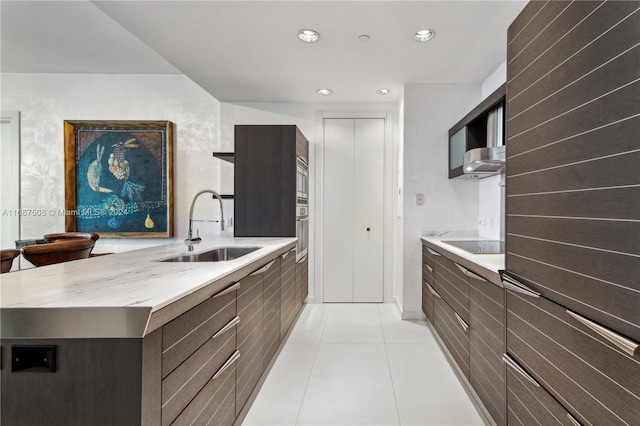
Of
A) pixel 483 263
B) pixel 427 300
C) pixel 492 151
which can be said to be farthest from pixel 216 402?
pixel 427 300

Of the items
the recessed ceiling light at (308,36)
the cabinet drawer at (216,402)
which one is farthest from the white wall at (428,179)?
the cabinet drawer at (216,402)

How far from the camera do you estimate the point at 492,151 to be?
2.13 metres

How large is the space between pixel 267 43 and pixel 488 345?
8.40ft

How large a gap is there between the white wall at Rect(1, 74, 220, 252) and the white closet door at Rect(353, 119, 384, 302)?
183cm

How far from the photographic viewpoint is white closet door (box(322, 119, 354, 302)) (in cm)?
407

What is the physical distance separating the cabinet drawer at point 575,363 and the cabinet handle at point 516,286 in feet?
0.09

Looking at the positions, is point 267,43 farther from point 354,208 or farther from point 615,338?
point 615,338

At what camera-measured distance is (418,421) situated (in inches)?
69.5

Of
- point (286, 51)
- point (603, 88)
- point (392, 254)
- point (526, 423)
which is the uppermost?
point (286, 51)

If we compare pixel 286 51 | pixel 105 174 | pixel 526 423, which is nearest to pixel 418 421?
pixel 526 423

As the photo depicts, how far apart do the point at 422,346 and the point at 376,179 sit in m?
2.05

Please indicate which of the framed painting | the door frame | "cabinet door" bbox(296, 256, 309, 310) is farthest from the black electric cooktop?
the framed painting

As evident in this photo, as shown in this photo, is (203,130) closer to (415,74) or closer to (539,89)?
(415,74)

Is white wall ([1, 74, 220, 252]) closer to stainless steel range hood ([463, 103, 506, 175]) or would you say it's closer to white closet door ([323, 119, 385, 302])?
white closet door ([323, 119, 385, 302])
